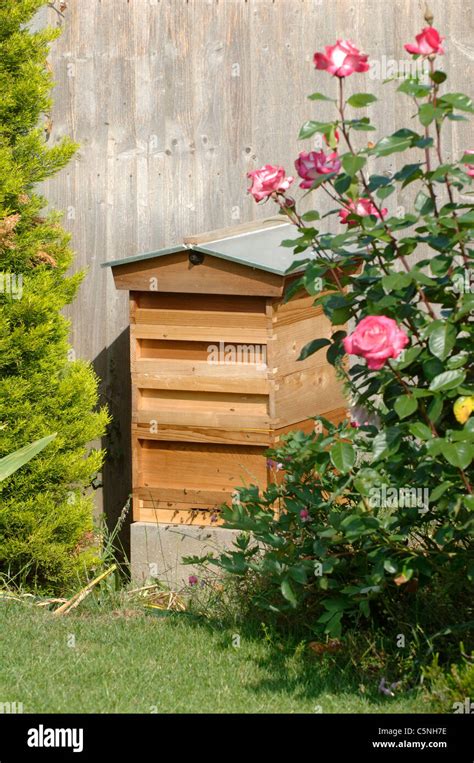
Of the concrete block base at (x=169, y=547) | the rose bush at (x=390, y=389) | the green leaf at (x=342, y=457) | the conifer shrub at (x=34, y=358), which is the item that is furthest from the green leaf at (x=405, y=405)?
the conifer shrub at (x=34, y=358)

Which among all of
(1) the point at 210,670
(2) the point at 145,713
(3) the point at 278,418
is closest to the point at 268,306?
(3) the point at 278,418

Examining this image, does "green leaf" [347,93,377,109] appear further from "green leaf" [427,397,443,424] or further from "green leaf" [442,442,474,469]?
"green leaf" [442,442,474,469]

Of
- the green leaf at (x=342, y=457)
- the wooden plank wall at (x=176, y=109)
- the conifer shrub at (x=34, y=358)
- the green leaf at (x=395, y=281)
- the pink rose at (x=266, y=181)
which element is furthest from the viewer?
the wooden plank wall at (x=176, y=109)

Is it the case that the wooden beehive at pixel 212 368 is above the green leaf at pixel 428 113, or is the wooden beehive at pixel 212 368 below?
below

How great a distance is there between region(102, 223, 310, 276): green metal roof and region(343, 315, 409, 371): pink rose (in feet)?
5.09

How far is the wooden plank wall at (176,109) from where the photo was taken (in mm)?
5375

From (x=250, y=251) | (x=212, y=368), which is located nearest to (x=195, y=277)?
(x=250, y=251)

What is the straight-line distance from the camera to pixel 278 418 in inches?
180

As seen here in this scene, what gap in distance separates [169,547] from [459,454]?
227cm

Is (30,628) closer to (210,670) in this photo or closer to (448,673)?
(210,670)

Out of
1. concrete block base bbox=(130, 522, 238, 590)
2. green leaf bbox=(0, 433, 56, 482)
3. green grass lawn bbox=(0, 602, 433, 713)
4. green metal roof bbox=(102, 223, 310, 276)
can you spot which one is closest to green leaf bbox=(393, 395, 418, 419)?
green grass lawn bbox=(0, 602, 433, 713)

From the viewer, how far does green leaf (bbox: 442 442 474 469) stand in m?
2.85

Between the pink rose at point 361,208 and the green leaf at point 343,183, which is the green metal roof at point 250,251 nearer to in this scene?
the pink rose at point 361,208

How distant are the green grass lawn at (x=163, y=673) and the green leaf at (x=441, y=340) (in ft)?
3.73
